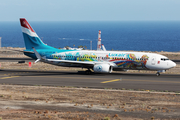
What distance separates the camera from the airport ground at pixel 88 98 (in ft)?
75.9

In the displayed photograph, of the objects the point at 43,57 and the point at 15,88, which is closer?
the point at 15,88

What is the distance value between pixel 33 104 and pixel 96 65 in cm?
2213

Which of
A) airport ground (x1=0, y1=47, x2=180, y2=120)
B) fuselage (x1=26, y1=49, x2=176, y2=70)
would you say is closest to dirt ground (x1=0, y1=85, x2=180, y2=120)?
airport ground (x1=0, y1=47, x2=180, y2=120)

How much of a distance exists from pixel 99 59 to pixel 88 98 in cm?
1951

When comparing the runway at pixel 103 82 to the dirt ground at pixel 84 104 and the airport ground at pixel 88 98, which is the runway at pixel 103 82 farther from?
the dirt ground at pixel 84 104

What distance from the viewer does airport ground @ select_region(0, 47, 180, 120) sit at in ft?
75.9

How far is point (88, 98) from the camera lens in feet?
96.7

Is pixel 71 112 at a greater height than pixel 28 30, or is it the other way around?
pixel 28 30

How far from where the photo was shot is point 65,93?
3219 cm

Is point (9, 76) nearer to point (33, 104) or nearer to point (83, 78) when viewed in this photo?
point (83, 78)

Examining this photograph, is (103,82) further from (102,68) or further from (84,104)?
(84,104)

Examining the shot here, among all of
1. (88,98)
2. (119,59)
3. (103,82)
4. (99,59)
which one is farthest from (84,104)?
(99,59)

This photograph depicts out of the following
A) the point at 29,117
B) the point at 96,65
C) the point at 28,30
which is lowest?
the point at 29,117

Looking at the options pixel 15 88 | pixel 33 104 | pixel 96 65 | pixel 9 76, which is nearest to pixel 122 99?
pixel 33 104
